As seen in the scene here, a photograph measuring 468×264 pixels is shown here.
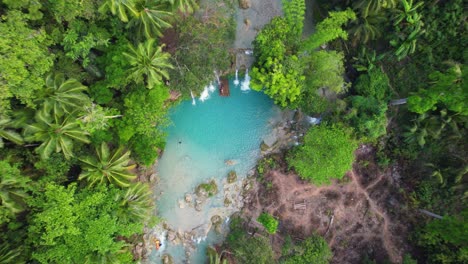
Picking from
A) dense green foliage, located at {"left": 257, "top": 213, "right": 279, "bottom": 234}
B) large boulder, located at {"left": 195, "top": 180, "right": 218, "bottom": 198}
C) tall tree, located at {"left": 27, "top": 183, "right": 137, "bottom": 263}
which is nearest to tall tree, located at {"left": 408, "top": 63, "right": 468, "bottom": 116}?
dense green foliage, located at {"left": 257, "top": 213, "right": 279, "bottom": 234}

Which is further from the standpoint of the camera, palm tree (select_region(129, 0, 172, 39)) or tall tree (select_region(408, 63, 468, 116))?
tall tree (select_region(408, 63, 468, 116))

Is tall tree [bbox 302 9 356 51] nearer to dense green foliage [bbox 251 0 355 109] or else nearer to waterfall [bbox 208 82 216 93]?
dense green foliage [bbox 251 0 355 109]

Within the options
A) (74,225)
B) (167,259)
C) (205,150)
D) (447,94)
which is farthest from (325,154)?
(74,225)

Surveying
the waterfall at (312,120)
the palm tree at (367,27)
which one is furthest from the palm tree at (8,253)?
the palm tree at (367,27)

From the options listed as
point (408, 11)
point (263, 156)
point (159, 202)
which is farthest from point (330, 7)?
point (159, 202)

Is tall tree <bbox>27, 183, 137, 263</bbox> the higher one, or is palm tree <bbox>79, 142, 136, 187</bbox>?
palm tree <bbox>79, 142, 136, 187</bbox>

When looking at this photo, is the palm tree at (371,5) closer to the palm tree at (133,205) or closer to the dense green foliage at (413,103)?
the dense green foliage at (413,103)

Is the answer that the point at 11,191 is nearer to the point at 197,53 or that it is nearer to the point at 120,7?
the point at 120,7
